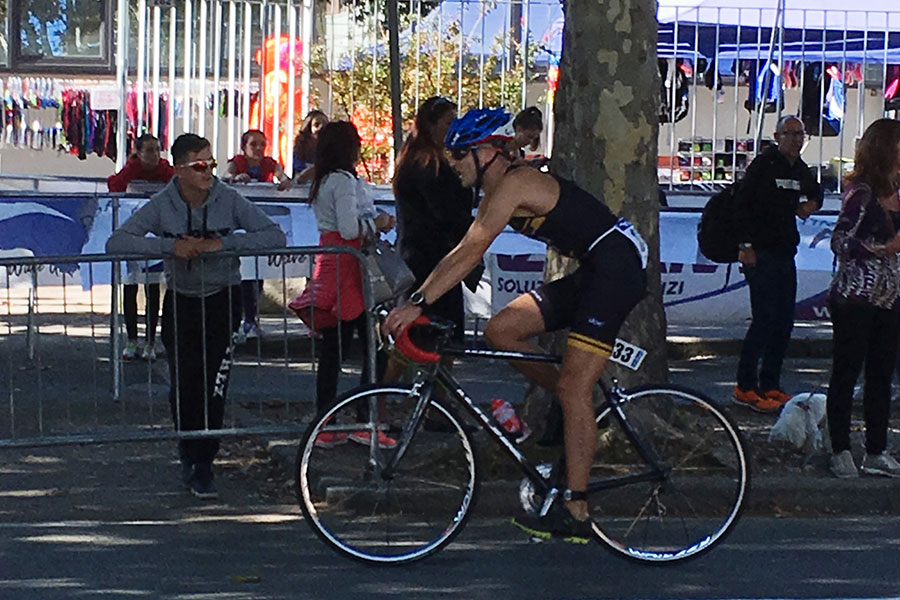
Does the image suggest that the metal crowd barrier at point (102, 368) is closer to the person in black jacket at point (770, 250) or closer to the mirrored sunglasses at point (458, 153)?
the mirrored sunglasses at point (458, 153)

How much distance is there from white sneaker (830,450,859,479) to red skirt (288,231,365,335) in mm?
2425

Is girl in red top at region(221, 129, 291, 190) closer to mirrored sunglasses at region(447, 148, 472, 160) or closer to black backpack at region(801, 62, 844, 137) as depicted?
black backpack at region(801, 62, 844, 137)

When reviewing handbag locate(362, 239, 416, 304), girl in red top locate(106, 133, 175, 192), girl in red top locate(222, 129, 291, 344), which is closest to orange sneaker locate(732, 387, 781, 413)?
handbag locate(362, 239, 416, 304)

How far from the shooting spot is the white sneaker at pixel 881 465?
841 cm

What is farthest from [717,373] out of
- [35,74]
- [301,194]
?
[35,74]

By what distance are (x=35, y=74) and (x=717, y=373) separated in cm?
1152

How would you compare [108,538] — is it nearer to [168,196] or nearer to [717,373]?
[168,196]

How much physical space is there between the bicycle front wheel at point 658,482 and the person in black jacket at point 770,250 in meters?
3.53

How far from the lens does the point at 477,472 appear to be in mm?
6898

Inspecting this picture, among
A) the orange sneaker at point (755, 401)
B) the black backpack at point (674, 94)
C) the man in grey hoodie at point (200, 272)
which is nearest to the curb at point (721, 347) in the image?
the orange sneaker at point (755, 401)

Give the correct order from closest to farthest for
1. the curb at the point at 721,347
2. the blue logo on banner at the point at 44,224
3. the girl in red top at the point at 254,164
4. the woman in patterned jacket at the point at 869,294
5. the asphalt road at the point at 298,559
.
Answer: the asphalt road at the point at 298,559 < the woman in patterned jacket at the point at 869,294 < the blue logo on banner at the point at 44,224 < the curb at the point at 721,347 < the girl in red top at the point at 254,164

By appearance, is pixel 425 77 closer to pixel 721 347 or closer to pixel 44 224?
pixel 721 347

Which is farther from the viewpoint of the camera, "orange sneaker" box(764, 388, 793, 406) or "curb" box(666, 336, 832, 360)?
"curb" box(666, 336, 832, 360)

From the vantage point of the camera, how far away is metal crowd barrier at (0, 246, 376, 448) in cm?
803
